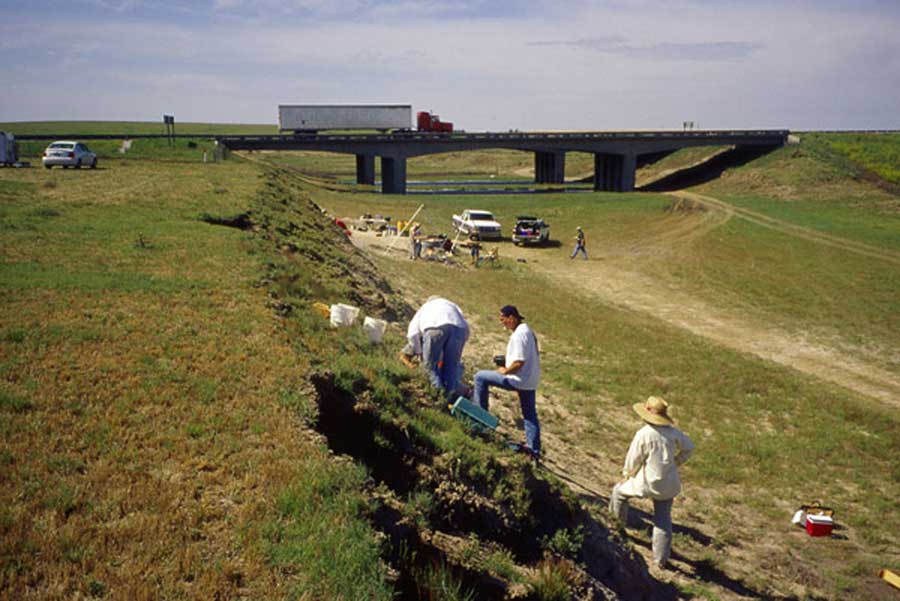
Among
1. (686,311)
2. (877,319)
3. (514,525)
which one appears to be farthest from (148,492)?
(877,319)

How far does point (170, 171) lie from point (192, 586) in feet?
102

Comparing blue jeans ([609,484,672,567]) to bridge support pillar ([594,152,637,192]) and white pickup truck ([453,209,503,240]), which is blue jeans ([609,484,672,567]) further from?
bridge support pillar ([594,152,637,192])

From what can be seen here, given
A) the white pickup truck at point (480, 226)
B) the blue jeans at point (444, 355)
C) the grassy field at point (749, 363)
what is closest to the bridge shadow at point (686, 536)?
the grassy field at point (749, 363)

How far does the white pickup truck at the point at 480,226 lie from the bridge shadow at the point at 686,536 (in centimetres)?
3050

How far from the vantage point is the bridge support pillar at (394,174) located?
67.6 m

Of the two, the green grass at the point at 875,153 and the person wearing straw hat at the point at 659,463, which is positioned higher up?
the green grass at the point at 875,153

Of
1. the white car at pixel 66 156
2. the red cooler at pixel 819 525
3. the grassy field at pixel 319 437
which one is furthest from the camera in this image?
the white car at pixel 66 156

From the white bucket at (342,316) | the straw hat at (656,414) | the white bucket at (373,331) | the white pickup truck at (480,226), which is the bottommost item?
the white pickup truck at (480,226)

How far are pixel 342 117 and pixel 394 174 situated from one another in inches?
471

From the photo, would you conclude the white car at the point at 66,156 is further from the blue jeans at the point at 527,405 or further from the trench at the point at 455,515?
the blue jeans at the point at 527,405

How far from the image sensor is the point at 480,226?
131 ft

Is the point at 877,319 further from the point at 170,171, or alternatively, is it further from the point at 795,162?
the point at 795,162

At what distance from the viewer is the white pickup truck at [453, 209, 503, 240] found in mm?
39781

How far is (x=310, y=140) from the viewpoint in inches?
2539
